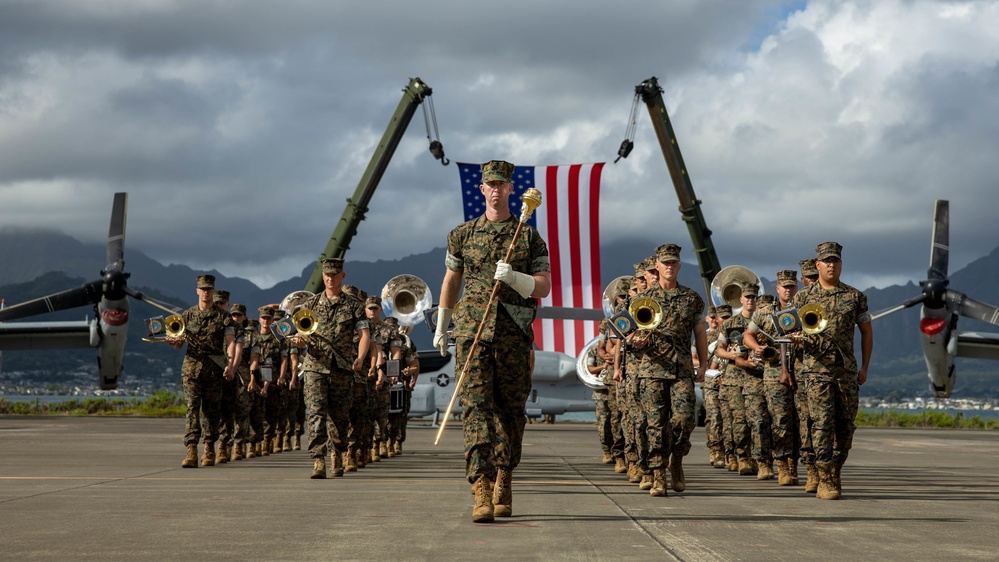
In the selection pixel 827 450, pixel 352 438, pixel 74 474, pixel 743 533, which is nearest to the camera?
pixel 743 533

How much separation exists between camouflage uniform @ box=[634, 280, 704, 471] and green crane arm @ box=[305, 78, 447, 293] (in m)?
31.2

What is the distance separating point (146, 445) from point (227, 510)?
473 inches

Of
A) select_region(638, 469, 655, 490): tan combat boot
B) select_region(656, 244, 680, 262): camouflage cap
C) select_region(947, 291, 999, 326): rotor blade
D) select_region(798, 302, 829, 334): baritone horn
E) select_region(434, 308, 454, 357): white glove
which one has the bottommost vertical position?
select_region(638, 469, 655, 490): tan combat boot

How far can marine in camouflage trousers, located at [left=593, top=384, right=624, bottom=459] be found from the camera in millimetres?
13570

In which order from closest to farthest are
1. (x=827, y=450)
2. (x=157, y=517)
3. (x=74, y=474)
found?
1. (x=157, y=517)
2. (x=827, y=450)
3. (x=74, y=474)

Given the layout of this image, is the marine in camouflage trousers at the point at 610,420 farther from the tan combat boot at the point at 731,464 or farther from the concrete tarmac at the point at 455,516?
the tan combat boot at the point at 731,464

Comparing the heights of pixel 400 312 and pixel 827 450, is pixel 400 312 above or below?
above

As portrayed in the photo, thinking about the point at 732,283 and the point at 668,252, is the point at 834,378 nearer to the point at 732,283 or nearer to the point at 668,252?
the point at 668,252

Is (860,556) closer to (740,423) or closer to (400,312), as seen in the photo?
(740,423)

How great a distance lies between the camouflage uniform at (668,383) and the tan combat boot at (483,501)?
8.70ft

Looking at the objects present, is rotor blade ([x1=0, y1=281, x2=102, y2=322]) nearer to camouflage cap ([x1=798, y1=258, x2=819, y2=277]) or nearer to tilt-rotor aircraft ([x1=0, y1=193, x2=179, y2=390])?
tilt-rotor aircraft ([x1=0, y1=193, x2=179, y2=390])

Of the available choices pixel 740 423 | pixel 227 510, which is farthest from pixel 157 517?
pixel 740 423

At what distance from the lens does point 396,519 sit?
7.59m

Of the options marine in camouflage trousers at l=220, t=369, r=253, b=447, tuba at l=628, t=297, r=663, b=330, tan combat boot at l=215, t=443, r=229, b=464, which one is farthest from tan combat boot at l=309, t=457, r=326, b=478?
tuba at l=628, t=297, r=663, b=330
